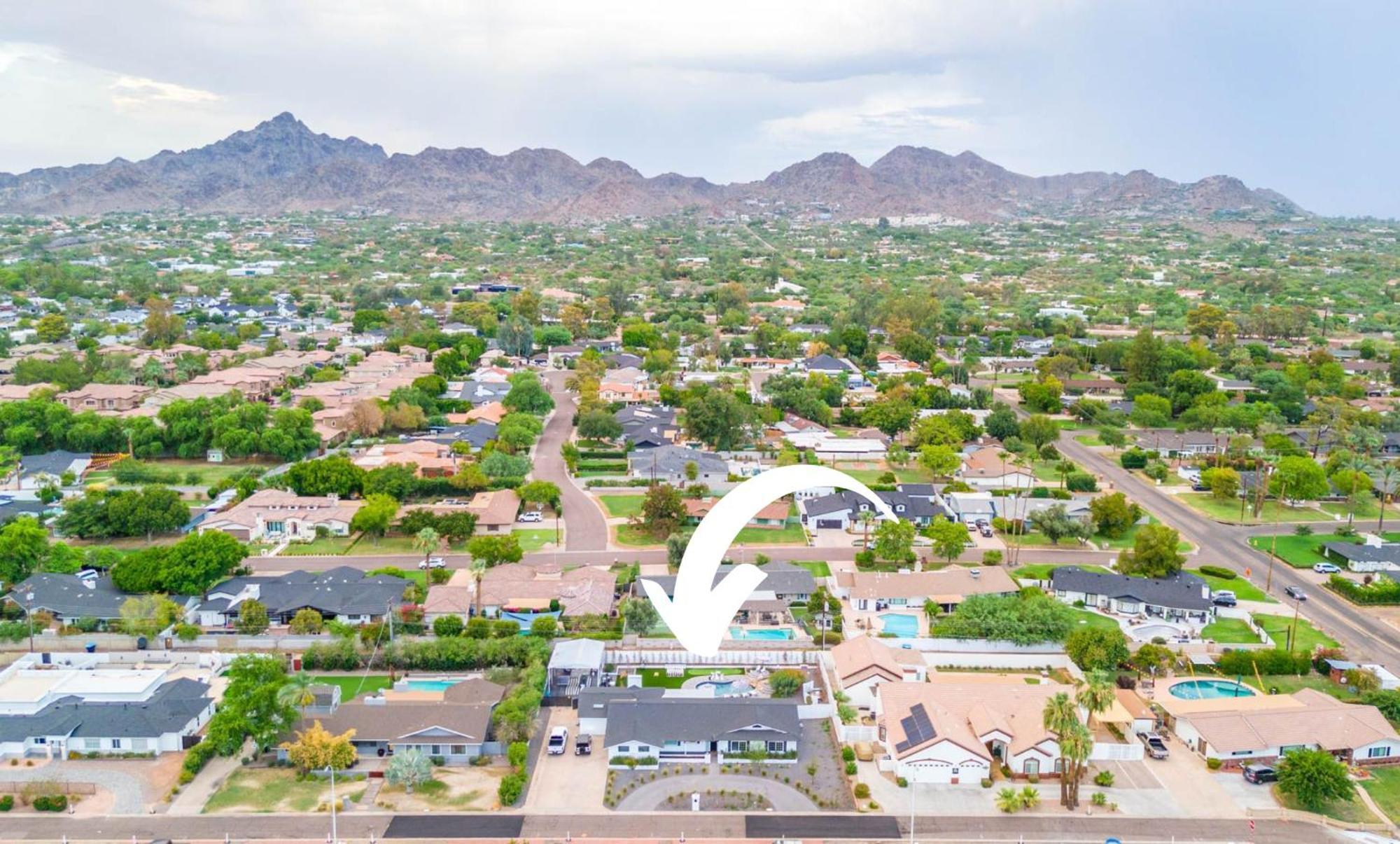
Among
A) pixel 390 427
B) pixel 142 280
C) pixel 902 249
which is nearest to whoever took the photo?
pixel 390 427

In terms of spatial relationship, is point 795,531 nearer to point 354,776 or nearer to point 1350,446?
point 354,776

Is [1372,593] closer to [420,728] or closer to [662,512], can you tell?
[662,512]

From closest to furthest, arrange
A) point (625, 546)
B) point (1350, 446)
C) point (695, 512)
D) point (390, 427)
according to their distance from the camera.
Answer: point (625, 546)
point (695, 512)
point (1350, 446)
point (390, 427)

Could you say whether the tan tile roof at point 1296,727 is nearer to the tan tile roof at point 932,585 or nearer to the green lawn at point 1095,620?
the green lawn at point 1095,620

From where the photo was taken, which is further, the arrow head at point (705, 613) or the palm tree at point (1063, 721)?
the palm tree at point (1063, 721)

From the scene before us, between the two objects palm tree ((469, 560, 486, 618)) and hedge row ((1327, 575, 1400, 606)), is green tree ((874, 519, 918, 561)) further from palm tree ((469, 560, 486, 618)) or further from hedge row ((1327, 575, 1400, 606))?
hedge row ((1327, 575, 1400, 606))

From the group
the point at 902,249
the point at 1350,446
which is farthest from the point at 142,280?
the point at 902,249

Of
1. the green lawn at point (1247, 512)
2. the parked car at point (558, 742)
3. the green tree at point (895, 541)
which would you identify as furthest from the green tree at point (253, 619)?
the green lawn at point (1247, 512)

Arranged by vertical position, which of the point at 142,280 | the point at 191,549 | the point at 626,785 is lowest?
the point at 626,785
